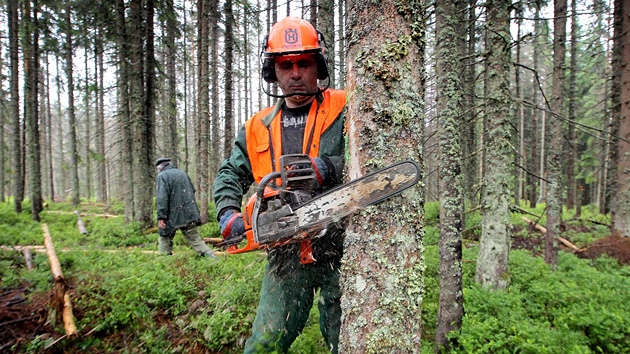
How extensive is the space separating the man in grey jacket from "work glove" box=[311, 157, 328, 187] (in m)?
5.40

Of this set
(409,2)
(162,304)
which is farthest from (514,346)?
(162,304)

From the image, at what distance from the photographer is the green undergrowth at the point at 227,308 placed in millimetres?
3518

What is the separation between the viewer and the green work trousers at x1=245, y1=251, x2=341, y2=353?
219cm

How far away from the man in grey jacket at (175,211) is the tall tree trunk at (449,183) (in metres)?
4.44

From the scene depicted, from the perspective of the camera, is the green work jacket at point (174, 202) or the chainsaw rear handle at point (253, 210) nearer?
the chainsaw rear handle at point (253, 210)

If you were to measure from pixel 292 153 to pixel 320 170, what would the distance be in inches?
14.9

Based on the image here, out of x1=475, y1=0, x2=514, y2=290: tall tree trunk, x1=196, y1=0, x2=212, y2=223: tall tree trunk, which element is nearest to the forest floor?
x1=475, y1=0, x2=514, y2=290: tall tree trunk

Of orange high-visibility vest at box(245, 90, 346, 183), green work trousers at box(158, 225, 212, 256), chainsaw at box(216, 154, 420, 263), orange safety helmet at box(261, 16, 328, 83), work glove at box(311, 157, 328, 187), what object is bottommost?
green work trousers at box(158, 225, 212, 256)

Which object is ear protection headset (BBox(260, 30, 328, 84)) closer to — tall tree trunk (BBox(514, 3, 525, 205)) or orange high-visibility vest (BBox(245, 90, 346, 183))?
orange high-visibility vest (BBox(245, 90, 346, 183))

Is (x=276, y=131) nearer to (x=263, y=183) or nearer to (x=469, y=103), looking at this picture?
(x=263, y=183)

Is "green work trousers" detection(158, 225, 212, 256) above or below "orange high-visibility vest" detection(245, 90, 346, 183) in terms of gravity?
below

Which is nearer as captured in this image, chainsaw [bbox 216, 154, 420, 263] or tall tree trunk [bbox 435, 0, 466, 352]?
chainsaw [bbox 216, 154, 420, 263]

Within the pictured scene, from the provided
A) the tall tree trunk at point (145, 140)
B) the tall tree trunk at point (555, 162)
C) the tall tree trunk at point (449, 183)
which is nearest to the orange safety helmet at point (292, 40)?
the tall tree trunk at point (449, 183)

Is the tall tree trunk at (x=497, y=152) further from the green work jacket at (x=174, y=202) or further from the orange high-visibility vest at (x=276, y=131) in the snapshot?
the green work jacket at (x=174, y=202)
